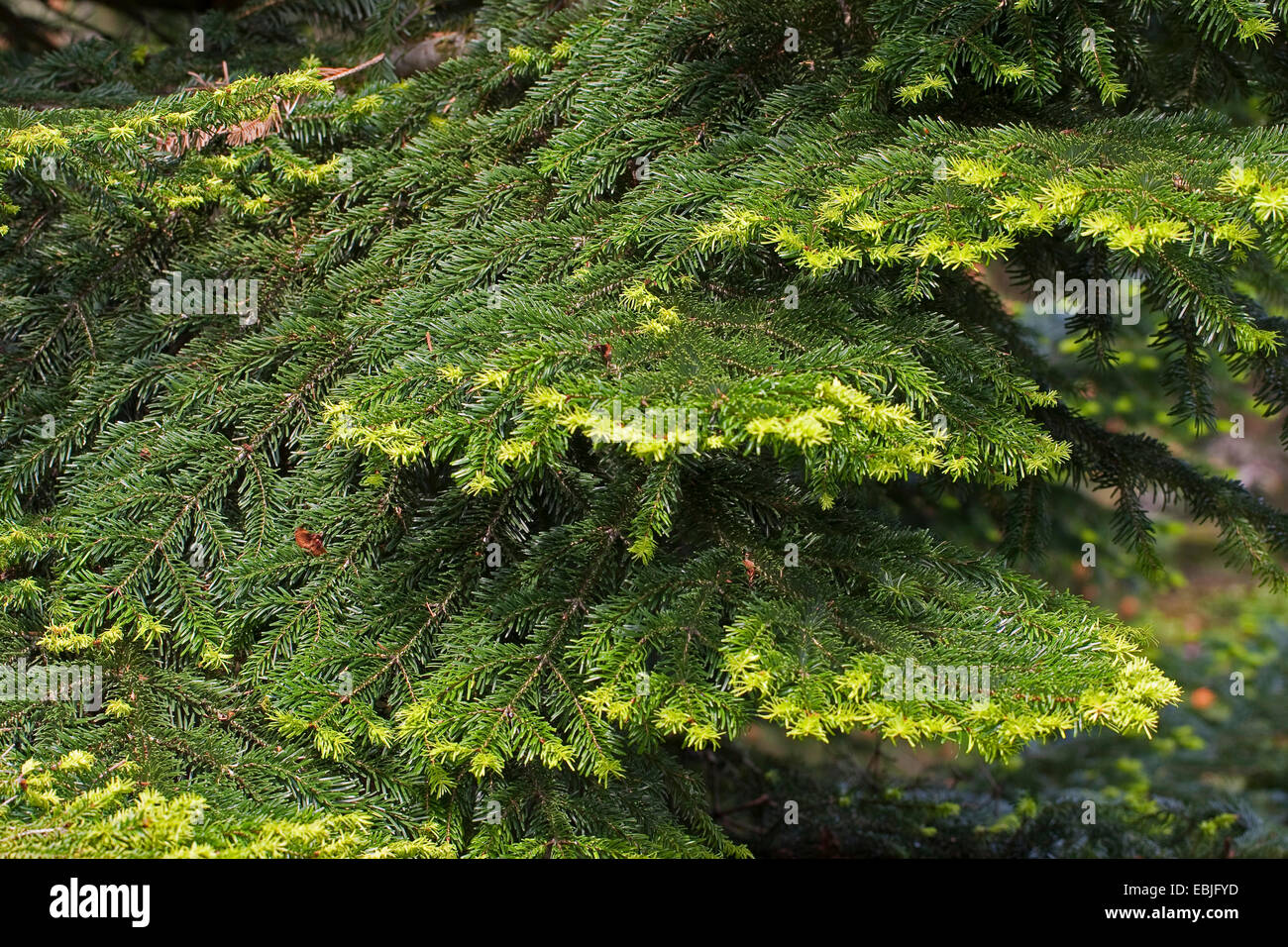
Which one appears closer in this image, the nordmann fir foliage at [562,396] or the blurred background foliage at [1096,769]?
the nordmann fir foliage at [562,396]

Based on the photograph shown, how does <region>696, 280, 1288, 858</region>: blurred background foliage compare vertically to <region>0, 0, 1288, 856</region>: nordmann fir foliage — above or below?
below

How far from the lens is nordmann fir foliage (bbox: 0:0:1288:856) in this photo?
3.59 feet

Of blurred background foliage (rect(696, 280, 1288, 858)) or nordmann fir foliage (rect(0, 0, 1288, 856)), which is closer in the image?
nordmann fir foliage (rect(0, 0, 1288, 856))

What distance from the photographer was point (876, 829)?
2309mm

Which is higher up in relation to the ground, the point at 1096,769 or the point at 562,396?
the point at 562,396

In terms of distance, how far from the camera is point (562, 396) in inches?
41.1

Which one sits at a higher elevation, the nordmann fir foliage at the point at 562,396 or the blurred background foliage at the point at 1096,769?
the nordmann fir foliage at the point at 562,396

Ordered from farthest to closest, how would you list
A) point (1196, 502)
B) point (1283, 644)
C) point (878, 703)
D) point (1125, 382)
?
point (1283, 644) < point (1125, 382) < point (1196, 502) < point (878, 703)

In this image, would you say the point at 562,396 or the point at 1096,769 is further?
the point at 1096,769

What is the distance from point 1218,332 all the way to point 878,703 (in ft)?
2.32

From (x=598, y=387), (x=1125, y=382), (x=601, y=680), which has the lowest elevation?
(x=601, y=680)

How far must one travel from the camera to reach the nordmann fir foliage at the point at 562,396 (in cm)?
109
